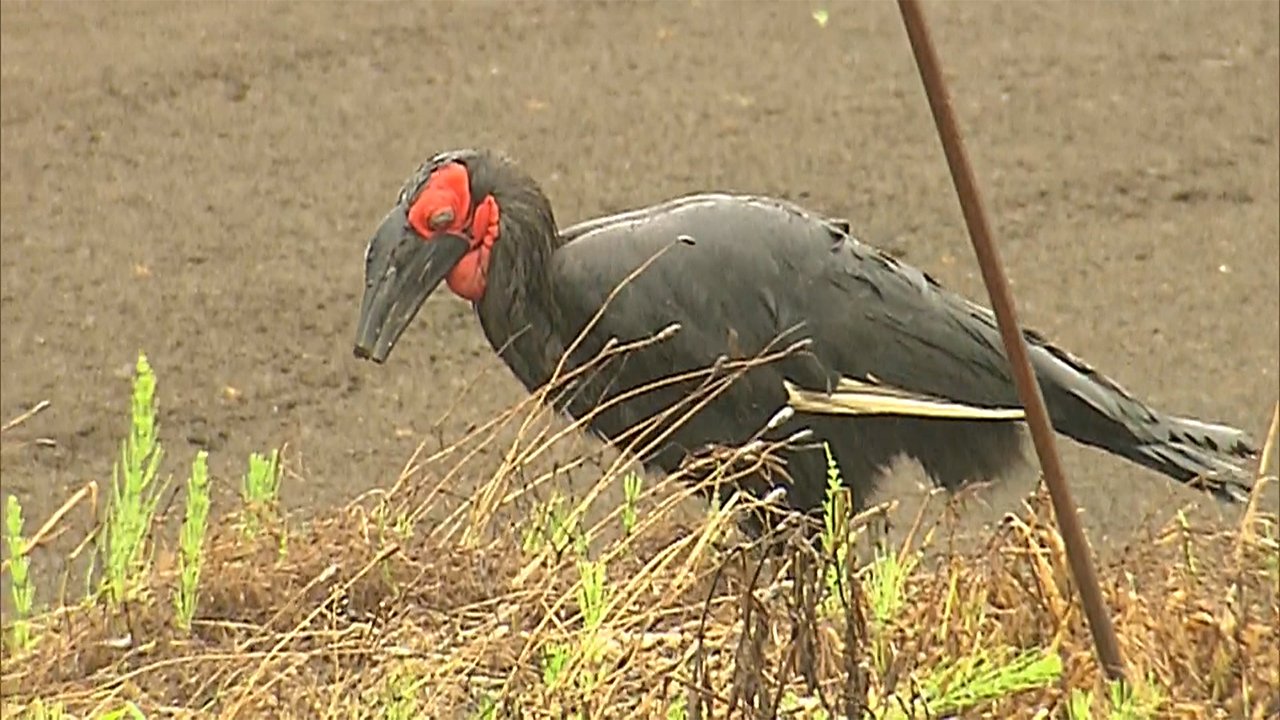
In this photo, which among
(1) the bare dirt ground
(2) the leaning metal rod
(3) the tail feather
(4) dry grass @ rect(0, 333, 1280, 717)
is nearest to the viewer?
(2) the leaning metal rod

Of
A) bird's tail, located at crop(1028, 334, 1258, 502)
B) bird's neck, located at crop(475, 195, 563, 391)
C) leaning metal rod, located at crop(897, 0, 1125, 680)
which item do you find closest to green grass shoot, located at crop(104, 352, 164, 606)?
bird's neck, located at crop(475, 195, 563, 391)

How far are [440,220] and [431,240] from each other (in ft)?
0.07

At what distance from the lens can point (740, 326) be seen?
2012 mm

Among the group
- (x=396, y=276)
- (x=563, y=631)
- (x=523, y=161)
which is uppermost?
(x=396, y=276)

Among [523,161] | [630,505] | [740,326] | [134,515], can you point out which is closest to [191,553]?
[134,515]

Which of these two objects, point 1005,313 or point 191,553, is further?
point 191,553

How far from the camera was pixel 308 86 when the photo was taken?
4371mm

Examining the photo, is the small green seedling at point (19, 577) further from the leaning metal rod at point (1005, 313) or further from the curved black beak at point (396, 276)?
the leaning metal rod at point (1005, 313)

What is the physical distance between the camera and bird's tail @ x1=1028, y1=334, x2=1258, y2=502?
207 cm

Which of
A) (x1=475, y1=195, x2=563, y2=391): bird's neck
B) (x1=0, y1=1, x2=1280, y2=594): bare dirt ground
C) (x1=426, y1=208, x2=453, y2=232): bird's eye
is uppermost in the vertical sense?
(x1=426, y1=208, x2=453, y2=232): bird's eye

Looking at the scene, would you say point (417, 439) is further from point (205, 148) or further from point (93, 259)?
point (205, 148)

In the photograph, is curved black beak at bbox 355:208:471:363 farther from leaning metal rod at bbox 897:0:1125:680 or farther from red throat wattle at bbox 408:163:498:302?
leaning metal rod at bbox 897:0:1125:680

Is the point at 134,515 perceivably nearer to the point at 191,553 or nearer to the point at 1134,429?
the point at 191,553

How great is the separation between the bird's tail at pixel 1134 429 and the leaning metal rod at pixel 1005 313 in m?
0.80
